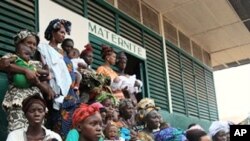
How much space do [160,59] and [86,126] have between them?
531 centimetres

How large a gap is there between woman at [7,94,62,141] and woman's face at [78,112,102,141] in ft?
0.68

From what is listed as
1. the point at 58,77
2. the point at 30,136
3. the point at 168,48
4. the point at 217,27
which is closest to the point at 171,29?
the point at 168,48

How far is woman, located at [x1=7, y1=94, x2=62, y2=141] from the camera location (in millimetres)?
2811

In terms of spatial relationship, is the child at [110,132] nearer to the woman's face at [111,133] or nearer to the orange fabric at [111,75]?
the woman's face at [111,133]

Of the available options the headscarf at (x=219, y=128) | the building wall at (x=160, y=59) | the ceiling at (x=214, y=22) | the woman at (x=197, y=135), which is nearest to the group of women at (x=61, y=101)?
the woman at (x=197, y=135)

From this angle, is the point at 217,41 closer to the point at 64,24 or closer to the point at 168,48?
the point at 168,48

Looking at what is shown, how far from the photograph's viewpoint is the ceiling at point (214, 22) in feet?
26.7

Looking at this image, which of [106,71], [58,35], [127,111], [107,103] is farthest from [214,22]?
[58,35]

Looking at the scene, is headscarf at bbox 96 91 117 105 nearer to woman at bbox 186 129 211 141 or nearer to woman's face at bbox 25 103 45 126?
woman at bbox 186 129 211 141

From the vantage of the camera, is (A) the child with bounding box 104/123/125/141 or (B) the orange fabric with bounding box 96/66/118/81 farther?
(B) the orange fabric with bounding box 96/66/118/81

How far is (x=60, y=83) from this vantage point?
3.50 meters

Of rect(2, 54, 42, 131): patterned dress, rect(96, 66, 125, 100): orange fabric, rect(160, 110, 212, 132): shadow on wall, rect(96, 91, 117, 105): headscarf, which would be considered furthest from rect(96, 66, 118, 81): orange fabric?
rect(160, 110, 212, 132): shadow on wall

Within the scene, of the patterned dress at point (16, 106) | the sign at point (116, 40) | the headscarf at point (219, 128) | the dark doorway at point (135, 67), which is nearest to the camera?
Result: the patterned dress at point (16, 106)

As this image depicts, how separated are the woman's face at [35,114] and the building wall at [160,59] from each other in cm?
97
